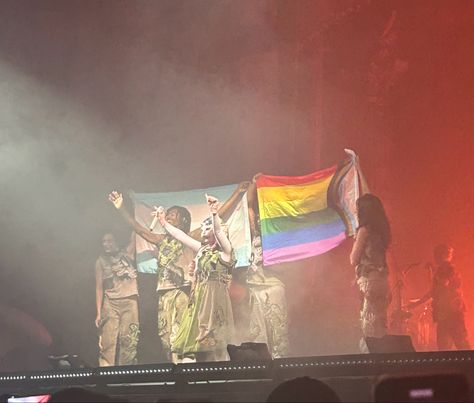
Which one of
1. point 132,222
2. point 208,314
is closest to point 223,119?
point 132,222

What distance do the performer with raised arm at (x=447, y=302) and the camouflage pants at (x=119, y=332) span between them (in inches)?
98.6

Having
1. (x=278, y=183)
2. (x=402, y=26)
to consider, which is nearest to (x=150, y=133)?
(x=278, y=183)

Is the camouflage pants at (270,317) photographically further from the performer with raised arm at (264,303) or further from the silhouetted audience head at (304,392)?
the silhouetted audience head at (304,392)

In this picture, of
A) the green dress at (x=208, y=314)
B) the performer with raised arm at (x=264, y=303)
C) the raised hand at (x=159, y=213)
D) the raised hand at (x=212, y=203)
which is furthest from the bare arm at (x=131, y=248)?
the performer with raised arm at (x=264, y=303)

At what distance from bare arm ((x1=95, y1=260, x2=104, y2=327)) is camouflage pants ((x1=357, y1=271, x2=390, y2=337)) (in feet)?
8.07

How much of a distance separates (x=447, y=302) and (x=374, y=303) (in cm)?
57

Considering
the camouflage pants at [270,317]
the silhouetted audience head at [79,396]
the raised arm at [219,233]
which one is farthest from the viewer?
the raised arm at [219,233]

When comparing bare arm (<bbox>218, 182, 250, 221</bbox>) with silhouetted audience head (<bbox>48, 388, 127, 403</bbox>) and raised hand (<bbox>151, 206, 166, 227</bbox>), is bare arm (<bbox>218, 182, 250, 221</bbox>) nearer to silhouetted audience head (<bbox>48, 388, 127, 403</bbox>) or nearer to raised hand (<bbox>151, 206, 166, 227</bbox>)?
raised hand (<bbox>151, 206, 166, 227</bbox>)

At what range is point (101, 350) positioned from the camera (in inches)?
222

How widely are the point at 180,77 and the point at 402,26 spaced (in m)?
2.12

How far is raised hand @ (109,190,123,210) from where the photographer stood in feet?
19.3

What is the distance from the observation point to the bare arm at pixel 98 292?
5738 millimetres

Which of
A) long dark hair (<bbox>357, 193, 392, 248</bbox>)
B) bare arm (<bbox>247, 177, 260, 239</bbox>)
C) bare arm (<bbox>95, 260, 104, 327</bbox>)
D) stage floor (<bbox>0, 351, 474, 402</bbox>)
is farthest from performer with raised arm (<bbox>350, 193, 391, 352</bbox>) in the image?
bare arm (<bbox>95, 260, 104, 327</bbox>)

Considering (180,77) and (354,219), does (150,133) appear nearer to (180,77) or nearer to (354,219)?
(180,77)
